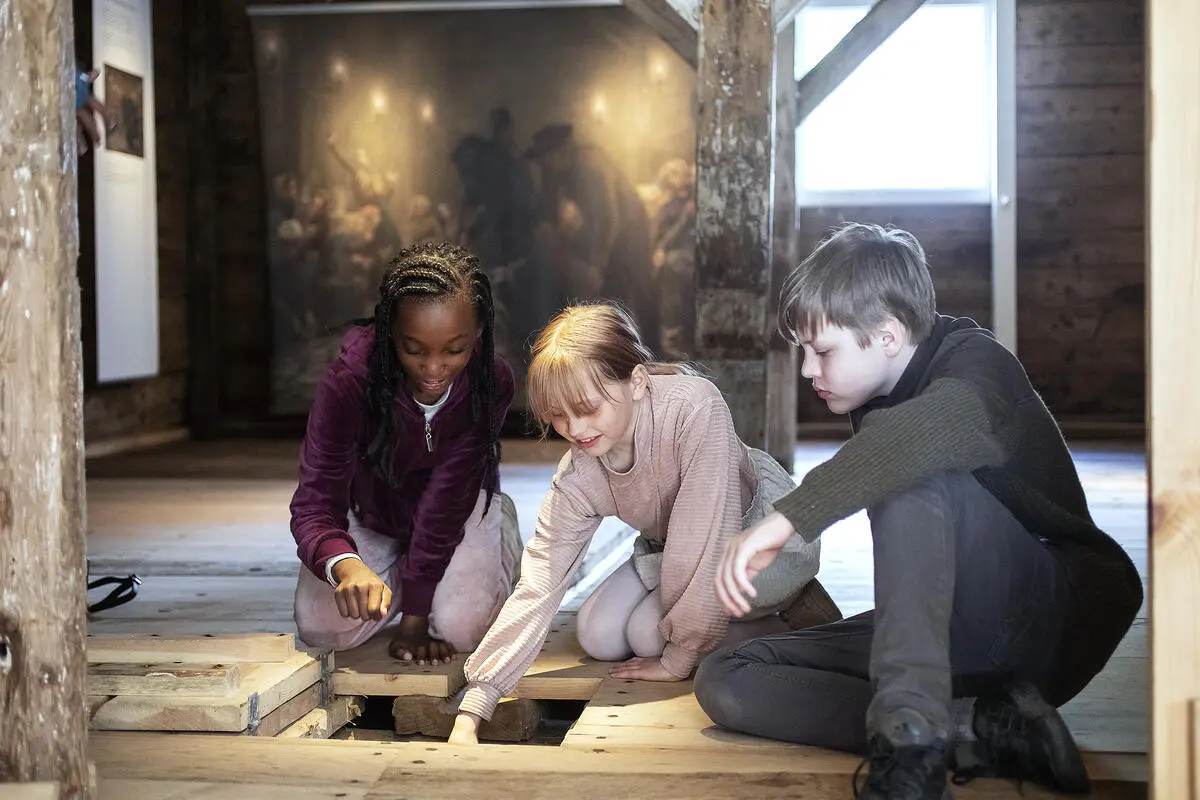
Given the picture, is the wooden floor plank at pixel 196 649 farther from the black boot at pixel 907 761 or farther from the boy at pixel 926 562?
the black boot at pixel 907 761

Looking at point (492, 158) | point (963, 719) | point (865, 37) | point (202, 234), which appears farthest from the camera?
point (202, 234)

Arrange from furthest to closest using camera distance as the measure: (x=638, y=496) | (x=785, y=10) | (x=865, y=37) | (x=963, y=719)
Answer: (x=865, y=37) < (x=785, y=10) < (x=638, y=496) < (x=963, y=719)

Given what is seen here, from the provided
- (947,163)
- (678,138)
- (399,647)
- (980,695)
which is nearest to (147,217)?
(678,138)

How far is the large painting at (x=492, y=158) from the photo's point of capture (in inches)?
323

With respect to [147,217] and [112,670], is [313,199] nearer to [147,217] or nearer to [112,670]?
[147,217]

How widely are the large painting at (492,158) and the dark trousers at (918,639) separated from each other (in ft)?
20.2

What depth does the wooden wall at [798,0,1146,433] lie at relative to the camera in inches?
336

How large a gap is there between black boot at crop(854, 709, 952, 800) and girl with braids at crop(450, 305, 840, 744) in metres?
0.81

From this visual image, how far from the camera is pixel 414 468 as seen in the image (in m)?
2.94

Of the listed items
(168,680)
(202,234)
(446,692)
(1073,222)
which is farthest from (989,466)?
(202,234)

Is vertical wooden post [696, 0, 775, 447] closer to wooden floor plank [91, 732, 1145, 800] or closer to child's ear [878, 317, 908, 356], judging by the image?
child's ear [878, 317, 908, 356]

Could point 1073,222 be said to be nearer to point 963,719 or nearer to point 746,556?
point 963,719

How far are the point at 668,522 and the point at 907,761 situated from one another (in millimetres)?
1042

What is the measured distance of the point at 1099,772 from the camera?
1916 millimetres
